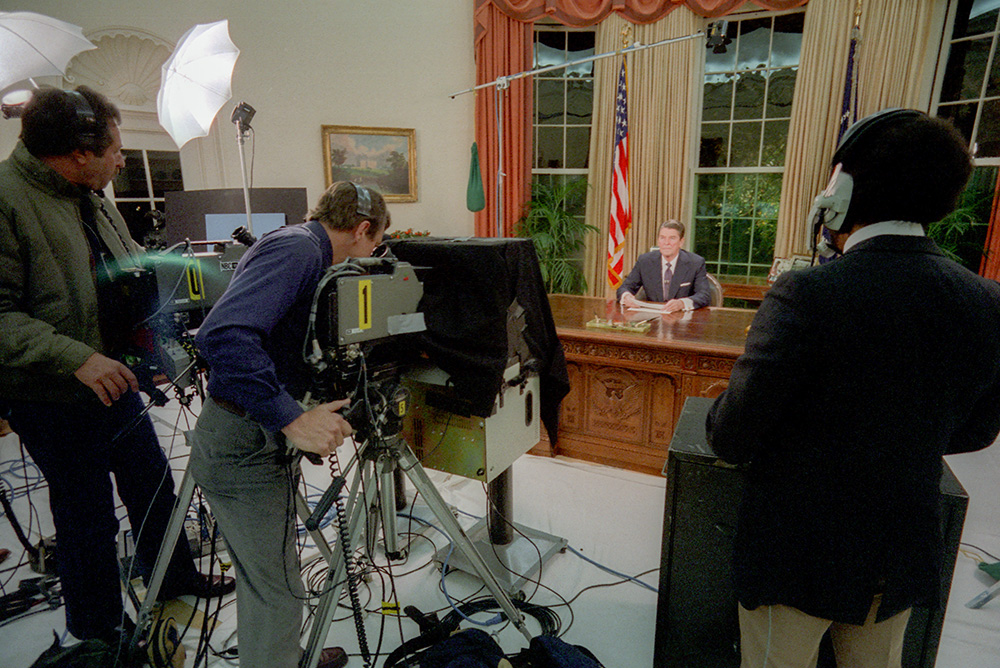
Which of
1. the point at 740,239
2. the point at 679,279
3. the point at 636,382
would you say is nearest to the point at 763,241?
the point at 740,239

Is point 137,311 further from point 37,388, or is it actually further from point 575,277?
point 575,277

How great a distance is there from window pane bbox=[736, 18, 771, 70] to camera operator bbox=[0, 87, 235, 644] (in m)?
5.28

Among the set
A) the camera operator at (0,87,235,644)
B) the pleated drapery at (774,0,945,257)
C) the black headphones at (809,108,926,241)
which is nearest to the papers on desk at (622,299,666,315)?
the pleated drapery at (774,0,945,257)

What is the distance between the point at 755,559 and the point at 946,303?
54cm

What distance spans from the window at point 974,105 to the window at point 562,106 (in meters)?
2.93

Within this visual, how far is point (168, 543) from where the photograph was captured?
1556mm

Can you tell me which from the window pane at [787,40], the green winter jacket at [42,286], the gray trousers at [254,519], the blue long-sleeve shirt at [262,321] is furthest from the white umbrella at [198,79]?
the window pane at [787,40]

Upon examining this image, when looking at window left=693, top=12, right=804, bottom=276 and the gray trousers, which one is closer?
the gray trousers

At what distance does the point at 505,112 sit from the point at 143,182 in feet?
10.9

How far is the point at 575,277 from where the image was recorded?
18.7 feet

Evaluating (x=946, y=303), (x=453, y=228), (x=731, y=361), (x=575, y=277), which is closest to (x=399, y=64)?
(x=453, y=228)

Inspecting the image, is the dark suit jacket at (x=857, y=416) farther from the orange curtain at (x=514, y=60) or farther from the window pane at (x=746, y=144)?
the window pane at (x=746, y=144)

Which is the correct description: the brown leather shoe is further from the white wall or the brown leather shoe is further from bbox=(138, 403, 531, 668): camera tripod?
the white wall

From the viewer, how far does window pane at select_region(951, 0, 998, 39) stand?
158 inches
